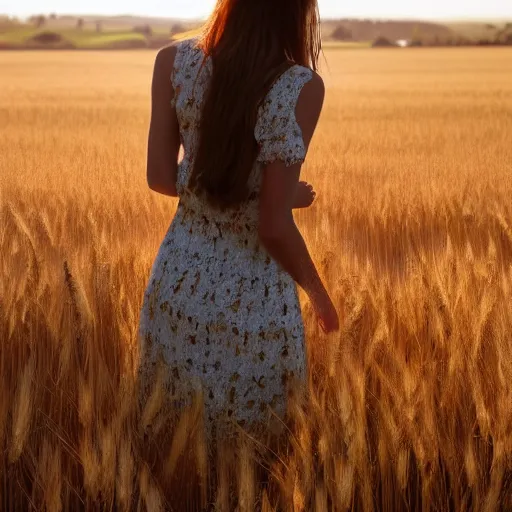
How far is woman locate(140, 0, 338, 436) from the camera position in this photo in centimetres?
153

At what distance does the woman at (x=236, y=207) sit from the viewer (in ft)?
5.02

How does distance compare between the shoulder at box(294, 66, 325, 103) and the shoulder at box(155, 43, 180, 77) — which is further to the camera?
the shoulder at box(155, 43, 180, 77)

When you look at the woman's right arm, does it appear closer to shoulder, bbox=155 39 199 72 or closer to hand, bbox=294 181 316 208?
hand, bbox=294 181 316 208

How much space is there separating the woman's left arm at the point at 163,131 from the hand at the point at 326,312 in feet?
1.13

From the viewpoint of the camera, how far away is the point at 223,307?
5.44 ft

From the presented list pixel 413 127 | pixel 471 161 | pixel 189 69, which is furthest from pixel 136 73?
pixel 189 69

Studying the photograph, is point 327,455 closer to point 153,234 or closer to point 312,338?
point 312,338

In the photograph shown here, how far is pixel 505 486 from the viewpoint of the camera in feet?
4.61

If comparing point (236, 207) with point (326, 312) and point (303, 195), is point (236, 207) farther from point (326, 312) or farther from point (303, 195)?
point (326, 312)

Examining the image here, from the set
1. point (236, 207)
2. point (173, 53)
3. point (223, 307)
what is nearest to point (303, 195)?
point (236, 207)

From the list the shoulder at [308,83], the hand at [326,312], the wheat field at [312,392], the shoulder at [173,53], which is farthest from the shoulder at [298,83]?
the hand at [326,312]

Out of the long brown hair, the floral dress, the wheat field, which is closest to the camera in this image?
the wheat field

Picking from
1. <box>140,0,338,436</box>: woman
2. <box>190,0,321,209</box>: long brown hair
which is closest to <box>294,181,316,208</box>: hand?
<box>140,0,338,436</box>: woman

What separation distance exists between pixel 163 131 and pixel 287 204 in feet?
1.07
